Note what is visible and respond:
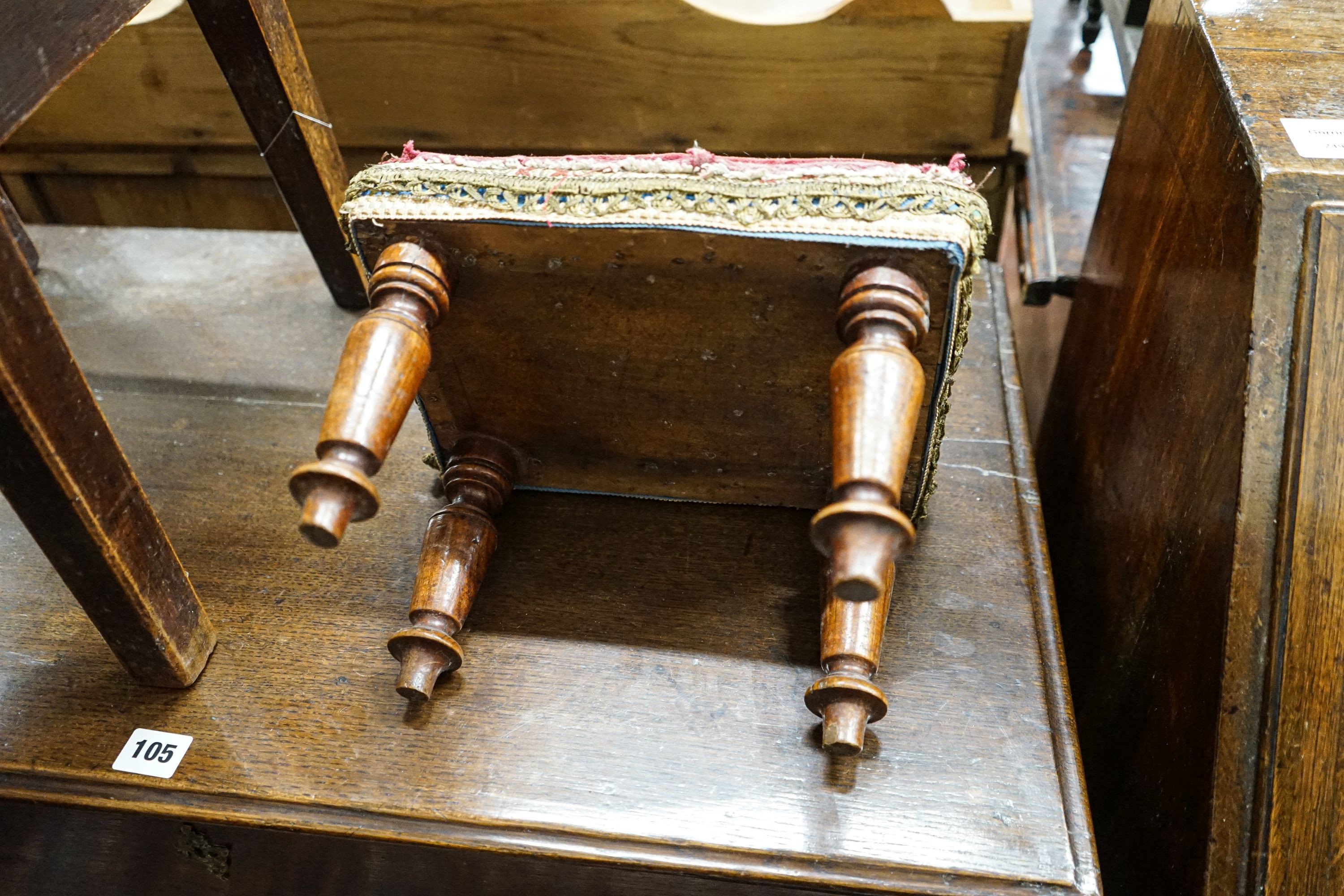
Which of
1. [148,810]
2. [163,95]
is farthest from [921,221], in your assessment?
[163,95]

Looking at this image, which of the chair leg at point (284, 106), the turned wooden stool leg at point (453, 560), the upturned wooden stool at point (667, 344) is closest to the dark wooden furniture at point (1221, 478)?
the upturned wooden stool at point (667, 344)

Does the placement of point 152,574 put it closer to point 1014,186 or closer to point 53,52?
point 53,52

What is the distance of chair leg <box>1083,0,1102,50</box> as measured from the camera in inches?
61.2

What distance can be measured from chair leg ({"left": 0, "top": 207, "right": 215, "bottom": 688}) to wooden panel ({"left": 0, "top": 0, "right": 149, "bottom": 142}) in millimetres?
115

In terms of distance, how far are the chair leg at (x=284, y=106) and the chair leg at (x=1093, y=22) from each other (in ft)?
3.63

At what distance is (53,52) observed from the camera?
802 millimetres

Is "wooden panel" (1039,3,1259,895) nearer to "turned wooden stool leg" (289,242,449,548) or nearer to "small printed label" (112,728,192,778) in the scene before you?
"turned wooden stool leg" (289,242,449,548)

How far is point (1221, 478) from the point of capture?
816 mm

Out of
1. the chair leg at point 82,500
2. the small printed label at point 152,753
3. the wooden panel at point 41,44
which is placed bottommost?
the small printed label at point 152,753

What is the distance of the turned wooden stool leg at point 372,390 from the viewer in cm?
72

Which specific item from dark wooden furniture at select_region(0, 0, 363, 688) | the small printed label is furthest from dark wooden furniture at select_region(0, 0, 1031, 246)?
the small printed label

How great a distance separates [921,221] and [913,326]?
0.27 feet

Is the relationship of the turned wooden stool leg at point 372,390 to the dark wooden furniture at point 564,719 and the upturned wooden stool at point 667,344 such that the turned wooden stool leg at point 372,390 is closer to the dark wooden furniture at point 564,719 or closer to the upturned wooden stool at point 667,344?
the upturned wooden stool at point 667,344

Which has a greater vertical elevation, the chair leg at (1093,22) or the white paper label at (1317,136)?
the chair leg at (1093,22)
